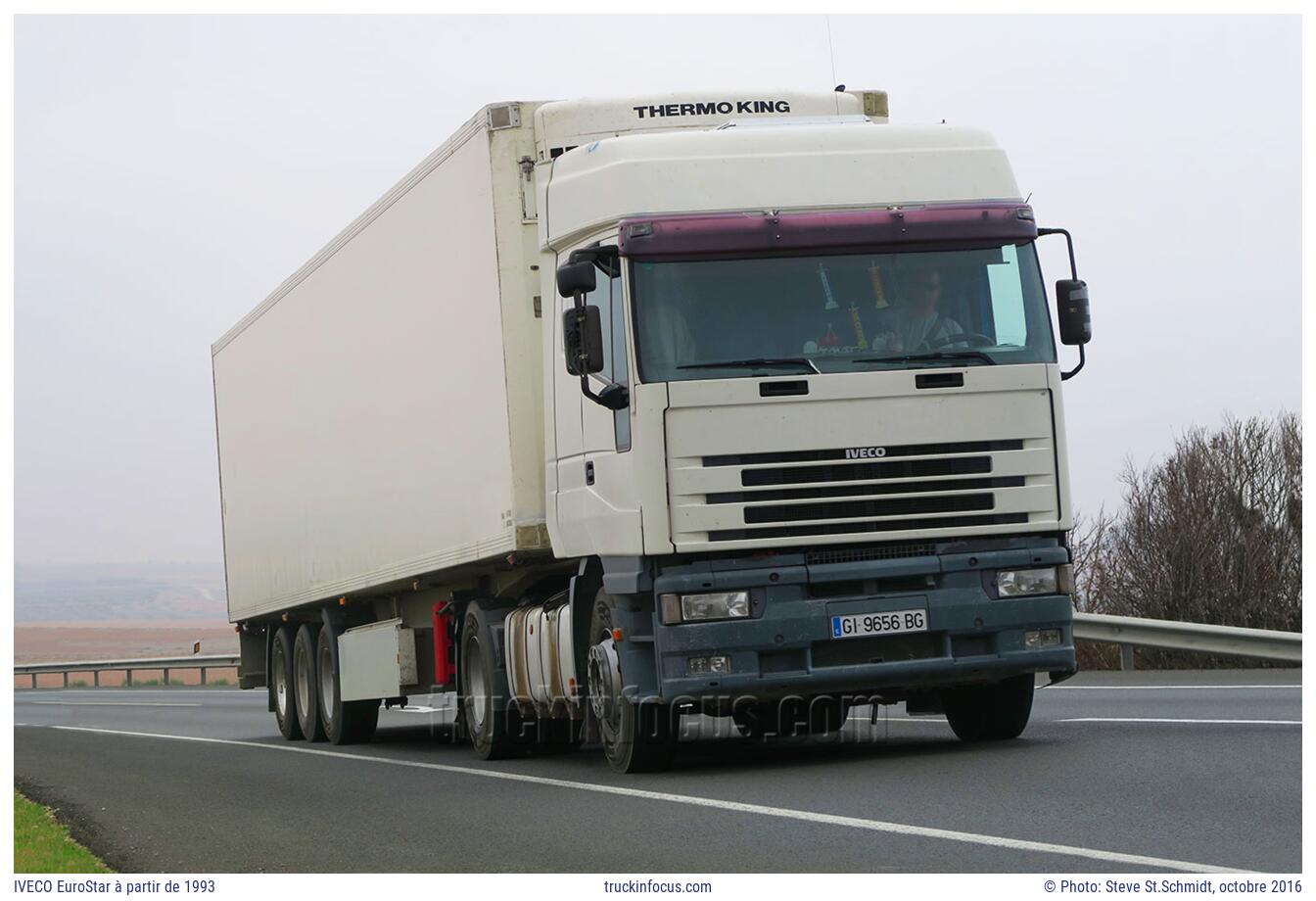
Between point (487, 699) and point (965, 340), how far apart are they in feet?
16.1

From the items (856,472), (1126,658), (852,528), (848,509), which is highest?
(856,472)

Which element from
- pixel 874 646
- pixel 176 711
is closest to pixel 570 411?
pixel 874 646

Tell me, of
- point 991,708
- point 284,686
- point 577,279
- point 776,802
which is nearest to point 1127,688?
point 991,708

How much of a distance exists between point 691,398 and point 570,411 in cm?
138

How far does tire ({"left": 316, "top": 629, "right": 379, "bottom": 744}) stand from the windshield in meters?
7.79

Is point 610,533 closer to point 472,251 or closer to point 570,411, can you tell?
point 570,411

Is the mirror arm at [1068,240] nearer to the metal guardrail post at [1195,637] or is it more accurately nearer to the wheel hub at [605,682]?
the wheel hub at [605,682]

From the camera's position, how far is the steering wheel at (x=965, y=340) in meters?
12.1

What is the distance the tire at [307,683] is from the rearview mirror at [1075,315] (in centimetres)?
1010

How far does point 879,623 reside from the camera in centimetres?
1188

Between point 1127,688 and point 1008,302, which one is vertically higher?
point 1008,302

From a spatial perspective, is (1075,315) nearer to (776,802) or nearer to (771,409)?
(771,409)

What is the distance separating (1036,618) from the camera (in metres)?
12.0

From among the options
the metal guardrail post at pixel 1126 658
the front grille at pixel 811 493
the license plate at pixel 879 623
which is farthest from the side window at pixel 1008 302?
the metal guardrail post at pixel 1126 658
